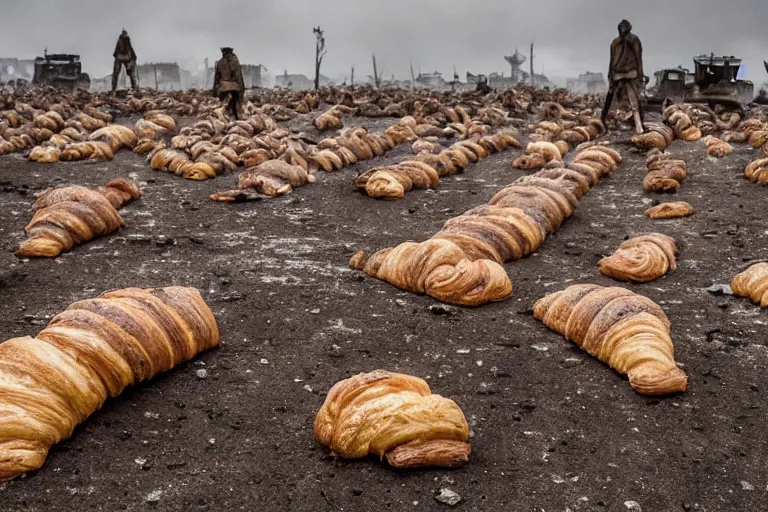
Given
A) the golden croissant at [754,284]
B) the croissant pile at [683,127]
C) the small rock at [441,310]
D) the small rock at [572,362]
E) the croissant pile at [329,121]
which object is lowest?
the small rock at [572,362]

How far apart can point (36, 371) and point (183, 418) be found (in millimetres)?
958

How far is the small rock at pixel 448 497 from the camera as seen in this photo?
3.61 meters

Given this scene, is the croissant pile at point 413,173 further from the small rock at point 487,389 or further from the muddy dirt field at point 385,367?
the small rock at point 487,389

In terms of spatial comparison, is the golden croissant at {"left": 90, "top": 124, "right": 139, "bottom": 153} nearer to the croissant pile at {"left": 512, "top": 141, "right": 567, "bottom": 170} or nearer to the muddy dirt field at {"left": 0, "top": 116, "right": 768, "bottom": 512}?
the muddy dirt field at {"left": 0, "top": 116, "right": 768, "bottom": 512}

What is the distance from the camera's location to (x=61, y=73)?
125 ft

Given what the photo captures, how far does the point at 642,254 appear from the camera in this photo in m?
7.03

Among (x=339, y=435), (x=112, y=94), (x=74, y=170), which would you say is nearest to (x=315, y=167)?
(x=74, y=170)

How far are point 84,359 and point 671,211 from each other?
8.06 meters

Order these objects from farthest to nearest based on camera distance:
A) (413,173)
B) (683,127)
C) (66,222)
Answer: (683,127)
(413,173)
(66,222)

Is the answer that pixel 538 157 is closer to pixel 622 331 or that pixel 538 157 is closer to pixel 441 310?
pixel 441 310

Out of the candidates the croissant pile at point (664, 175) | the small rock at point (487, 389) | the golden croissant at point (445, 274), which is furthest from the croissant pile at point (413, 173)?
the small rock at point (487, 389)

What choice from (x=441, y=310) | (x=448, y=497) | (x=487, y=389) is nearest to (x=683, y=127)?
(x=441, y=310)

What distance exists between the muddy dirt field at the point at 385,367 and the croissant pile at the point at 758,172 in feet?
6.66

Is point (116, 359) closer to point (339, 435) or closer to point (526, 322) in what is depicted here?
point (339, 435)
